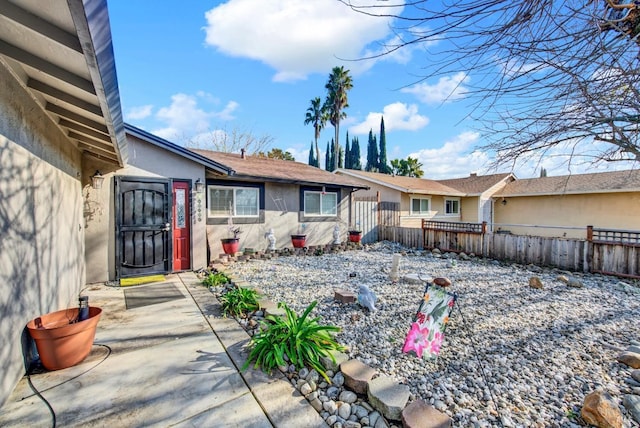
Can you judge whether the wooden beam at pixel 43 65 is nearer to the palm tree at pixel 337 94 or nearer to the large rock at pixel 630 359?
the large rock at pixel 630 359

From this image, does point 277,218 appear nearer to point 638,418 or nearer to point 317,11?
point 317,11

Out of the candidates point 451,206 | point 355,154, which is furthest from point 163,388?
point 355,154

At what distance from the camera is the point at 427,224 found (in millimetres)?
11156

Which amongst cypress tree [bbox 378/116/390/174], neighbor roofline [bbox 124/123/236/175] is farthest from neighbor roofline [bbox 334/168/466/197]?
cypress tree [bbox 378/116/390/174]

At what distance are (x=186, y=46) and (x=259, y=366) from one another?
989cm

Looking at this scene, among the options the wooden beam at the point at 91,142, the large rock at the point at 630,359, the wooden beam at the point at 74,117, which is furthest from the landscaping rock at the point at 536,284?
→ the wooden beam at the point at 91,142

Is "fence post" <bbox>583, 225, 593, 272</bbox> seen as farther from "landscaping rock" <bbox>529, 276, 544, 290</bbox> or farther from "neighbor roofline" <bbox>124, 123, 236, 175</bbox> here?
"neighbor roofline" <bbox>124, 123, 236, 175</bbox>

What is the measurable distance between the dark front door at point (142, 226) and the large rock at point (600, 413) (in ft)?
22.5

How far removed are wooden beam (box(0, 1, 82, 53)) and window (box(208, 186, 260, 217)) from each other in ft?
21.3

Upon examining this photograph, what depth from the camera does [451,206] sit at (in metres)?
17.1

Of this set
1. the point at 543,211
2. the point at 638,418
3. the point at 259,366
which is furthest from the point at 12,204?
the point at 543,211

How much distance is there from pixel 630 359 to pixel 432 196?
44.7 ft

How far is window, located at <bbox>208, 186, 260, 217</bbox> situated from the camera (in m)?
8.03

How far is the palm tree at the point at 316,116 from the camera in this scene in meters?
28.2
